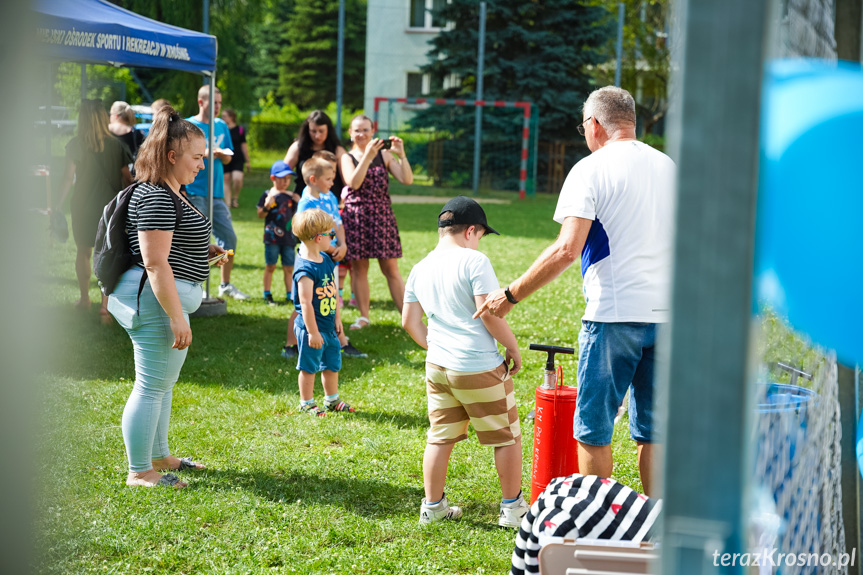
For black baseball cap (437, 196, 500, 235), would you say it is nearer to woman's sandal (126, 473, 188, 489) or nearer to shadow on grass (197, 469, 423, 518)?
shadow on grass (197, 469, 423, 518)

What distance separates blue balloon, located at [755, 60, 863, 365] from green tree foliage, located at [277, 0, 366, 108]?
4479cm

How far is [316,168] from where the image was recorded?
6.03 meters

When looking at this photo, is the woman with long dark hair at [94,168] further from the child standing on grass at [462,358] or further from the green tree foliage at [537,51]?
the green tree foliage at [537,51]

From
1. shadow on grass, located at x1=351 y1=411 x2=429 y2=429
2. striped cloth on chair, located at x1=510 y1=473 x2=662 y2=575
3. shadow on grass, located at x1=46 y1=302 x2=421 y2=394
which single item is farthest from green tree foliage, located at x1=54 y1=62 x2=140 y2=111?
striped cloth on chair, located at x1=510 y1=473 x2=662 y2=575

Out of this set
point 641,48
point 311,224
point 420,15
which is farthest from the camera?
point 420,15

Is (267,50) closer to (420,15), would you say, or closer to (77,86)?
(420,15)

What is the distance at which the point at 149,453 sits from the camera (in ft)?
13.4

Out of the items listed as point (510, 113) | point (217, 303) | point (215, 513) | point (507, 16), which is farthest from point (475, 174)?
point (215, 513)

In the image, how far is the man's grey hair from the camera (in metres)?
3.34

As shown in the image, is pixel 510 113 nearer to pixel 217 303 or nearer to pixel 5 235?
pixel 217 303

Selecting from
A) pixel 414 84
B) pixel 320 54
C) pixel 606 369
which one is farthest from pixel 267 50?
pixel 606 369

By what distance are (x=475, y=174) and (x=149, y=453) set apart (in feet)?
67.3

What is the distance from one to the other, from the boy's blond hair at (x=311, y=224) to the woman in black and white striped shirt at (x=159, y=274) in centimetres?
94

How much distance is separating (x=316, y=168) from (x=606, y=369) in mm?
3445
